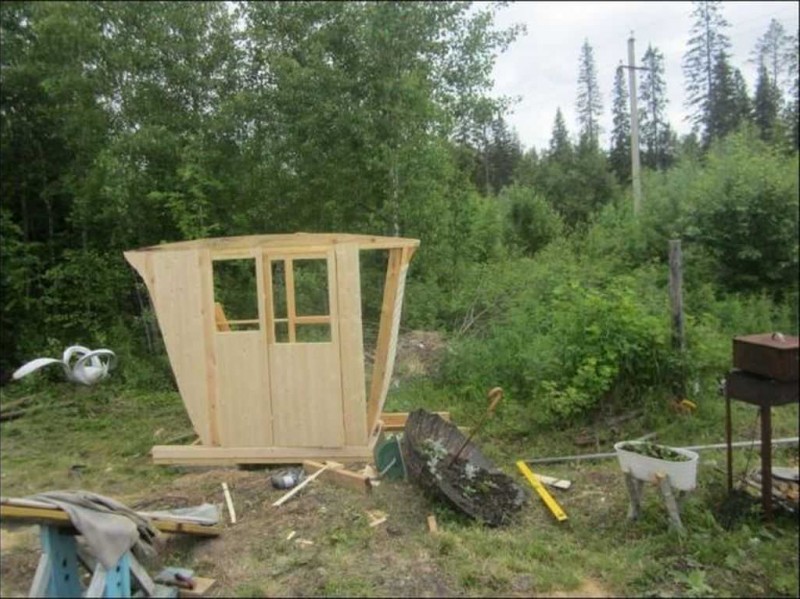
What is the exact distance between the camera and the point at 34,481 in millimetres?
5020

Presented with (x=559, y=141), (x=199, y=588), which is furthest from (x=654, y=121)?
(x=199, y=588)

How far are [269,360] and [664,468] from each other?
2918mm

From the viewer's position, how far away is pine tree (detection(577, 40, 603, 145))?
1221 inches

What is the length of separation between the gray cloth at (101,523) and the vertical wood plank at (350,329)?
1937mm

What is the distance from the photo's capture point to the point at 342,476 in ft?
14.2

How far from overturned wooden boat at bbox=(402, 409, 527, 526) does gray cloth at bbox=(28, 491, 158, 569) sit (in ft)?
5.65

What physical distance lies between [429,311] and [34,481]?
487cm

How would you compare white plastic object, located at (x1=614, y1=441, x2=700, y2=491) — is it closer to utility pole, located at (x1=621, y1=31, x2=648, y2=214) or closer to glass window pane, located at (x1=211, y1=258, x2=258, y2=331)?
glass window pane, located at (x1=211, y1=258, x2=258, y2=331)

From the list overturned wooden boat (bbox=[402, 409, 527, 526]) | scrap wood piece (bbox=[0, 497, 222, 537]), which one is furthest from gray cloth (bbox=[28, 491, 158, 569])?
overturned wooden boat (bbox=[402, 409, 527, 526])

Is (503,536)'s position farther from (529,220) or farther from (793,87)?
(793,87)

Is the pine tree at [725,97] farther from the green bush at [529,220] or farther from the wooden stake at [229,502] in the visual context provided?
the wooden stake at [229,502]

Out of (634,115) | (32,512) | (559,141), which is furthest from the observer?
(559,141)

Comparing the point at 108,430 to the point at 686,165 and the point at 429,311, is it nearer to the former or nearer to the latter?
the point at 429,311

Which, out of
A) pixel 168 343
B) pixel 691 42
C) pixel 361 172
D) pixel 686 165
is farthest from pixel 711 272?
pixel 691 42
